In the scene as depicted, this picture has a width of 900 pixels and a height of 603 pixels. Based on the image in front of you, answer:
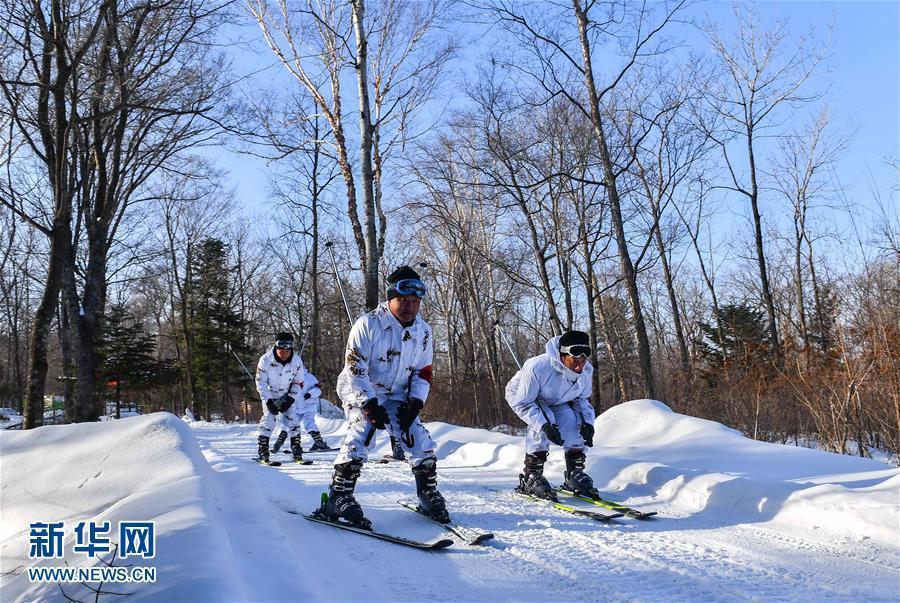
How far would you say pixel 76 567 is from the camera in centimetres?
313

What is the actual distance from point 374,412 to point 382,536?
940mm

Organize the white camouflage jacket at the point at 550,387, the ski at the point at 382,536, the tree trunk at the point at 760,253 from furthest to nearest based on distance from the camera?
the tree trunk at the point at 760,253 < the white camouflage jacket at the point at 550,387 < the ski at the point at 382,536

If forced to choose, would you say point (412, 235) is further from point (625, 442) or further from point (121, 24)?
point (625, 442)

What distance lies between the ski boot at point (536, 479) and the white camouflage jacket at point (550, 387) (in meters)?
0.33

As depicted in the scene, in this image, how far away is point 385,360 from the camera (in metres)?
5.29

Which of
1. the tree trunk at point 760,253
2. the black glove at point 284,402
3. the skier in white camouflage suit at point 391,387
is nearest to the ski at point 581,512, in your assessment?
the skier in white camouflage suit at point 391,387

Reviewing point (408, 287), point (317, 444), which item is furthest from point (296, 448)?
point (408, 287)

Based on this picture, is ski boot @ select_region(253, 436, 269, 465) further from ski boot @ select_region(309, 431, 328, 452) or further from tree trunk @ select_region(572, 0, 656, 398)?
tree trunk @ select_region(572, 0, 656, 398)

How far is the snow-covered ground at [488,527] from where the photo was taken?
338 centimetres

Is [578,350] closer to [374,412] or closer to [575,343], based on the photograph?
[575,343]

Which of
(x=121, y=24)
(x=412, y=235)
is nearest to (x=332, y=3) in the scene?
(x=121, y=24)

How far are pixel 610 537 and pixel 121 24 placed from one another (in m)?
11.3

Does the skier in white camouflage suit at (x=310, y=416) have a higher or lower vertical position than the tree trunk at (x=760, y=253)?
lower

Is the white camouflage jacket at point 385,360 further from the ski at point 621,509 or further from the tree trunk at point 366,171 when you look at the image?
the tree trunk at point 366,171
